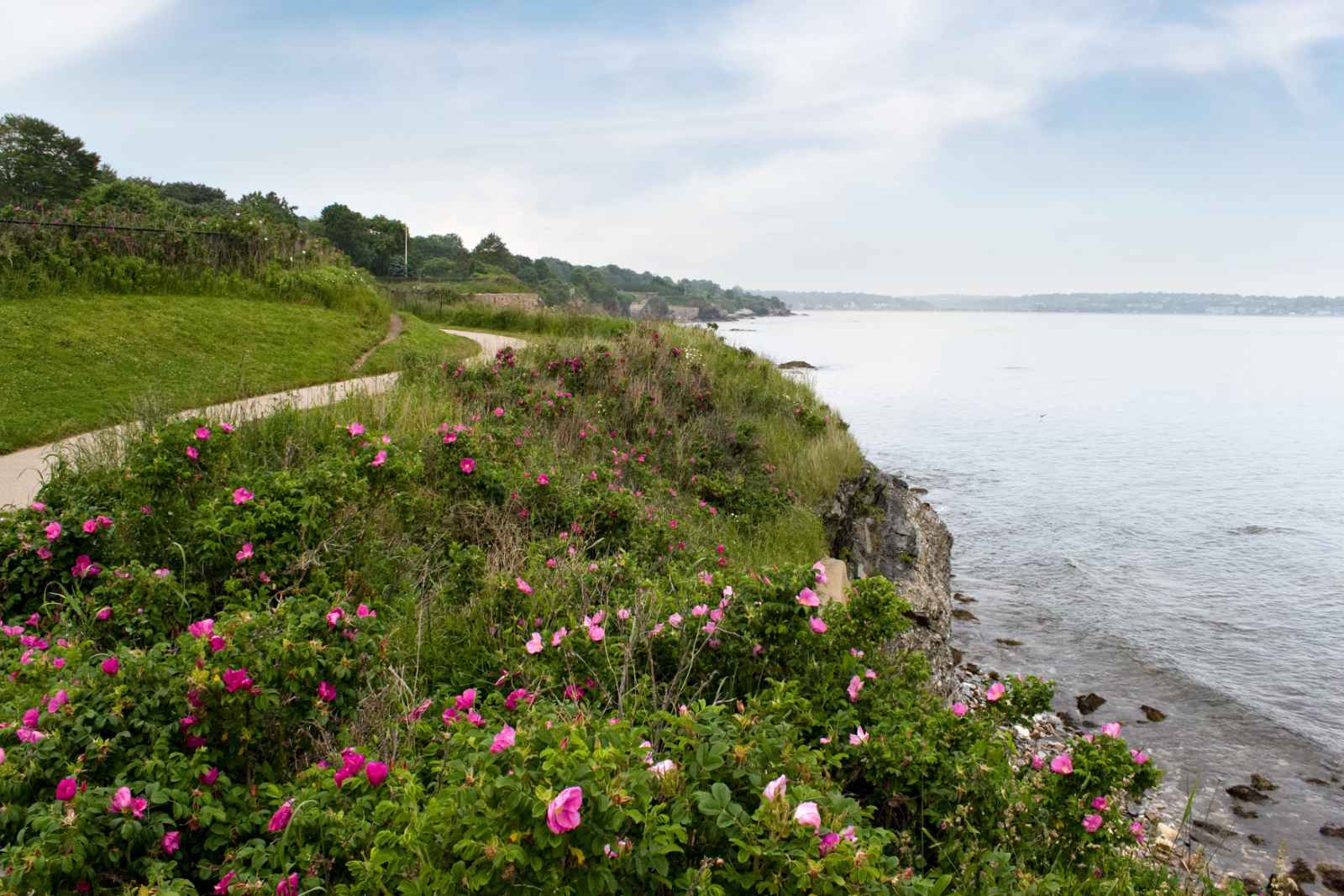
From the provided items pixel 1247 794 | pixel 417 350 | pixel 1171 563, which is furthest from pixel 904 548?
pixel 417 350

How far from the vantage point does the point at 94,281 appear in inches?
563

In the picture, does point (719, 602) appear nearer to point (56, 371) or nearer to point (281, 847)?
point (281, 847)

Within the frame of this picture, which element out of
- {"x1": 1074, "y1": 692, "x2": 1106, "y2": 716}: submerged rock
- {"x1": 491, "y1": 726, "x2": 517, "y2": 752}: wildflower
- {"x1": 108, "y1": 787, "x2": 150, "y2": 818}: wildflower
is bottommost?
{"x1": 1074, "y1": 692, "x2": 1106, "y2": 716}: submerged rock

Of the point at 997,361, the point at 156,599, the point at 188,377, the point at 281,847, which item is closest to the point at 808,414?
the point at 188,377

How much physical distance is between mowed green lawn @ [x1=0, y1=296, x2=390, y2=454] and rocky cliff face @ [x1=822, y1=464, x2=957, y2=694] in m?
7.26

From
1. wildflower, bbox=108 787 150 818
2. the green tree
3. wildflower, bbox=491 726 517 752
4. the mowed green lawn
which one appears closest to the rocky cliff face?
wildflower, bbox=491 726 517 752

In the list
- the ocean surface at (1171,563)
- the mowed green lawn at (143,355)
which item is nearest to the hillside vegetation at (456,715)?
the ocean surface at (1171,563)

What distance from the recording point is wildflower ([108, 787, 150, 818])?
2283 mm

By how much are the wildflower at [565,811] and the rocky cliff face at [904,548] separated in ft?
20.2

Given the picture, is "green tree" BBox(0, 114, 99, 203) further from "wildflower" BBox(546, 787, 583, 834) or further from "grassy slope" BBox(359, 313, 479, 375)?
"wildflower" BBox(546, 787, 583, 834)

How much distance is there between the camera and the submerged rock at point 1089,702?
866 cm

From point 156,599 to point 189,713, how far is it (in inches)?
55.8

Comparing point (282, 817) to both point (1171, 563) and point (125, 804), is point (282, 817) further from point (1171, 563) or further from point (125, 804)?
point (1171, 563)

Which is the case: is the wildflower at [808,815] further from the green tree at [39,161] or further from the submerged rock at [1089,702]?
the green tree at [39,161]
